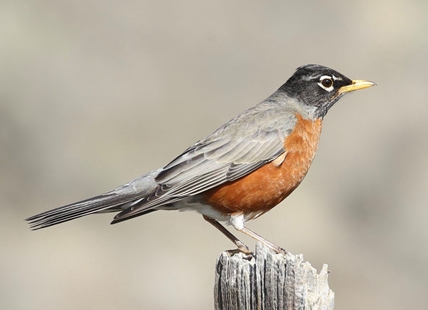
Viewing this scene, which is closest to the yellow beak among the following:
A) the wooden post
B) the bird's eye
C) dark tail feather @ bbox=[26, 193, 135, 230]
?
the bird's eye

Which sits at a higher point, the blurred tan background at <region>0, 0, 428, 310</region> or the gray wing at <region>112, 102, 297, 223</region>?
the blurred tan background at <region>0, 0, 428, 310</region>

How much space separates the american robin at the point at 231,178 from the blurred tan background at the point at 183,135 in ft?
12.8

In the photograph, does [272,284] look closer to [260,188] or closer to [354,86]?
[260,188]

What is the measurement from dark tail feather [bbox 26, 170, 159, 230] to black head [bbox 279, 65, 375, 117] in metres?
1.63

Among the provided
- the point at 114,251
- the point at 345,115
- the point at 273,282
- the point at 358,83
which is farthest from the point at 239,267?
the point at 345,115

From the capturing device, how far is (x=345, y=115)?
13.1 m

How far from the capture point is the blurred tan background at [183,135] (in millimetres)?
10172

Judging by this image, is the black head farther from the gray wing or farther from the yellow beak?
the gray wing

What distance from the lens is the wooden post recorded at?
148 inches

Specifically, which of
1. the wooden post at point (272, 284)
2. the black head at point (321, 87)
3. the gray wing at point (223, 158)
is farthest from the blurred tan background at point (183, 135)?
the wooden post at point (272, 284)

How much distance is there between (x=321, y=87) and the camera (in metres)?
6.79

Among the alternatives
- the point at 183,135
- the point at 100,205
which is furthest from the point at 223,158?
the point at 183,135

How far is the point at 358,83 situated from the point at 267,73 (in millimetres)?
6938

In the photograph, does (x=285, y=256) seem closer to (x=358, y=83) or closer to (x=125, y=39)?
(x=358, y=83)
